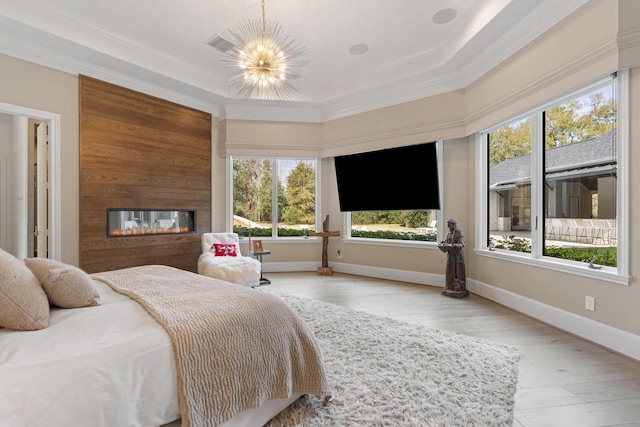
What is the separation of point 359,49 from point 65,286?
Answer: 4.16m

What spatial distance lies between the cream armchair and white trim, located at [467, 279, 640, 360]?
10.1 feet

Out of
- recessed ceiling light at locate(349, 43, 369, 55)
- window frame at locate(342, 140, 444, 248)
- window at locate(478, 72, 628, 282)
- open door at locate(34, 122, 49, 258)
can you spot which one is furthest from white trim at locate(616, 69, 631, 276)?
open door at locate(34, 122, 49, 258)

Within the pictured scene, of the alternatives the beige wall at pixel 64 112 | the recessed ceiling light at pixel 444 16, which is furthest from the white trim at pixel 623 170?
the beige wall at pixel 64 112

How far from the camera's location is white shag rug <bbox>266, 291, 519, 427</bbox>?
1707mm

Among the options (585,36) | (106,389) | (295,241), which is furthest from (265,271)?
(585,36)

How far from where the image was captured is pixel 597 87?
9.15ft

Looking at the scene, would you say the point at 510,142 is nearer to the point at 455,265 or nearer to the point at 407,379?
the point at 455,265

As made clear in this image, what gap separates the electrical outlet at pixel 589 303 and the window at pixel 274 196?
13.7ft

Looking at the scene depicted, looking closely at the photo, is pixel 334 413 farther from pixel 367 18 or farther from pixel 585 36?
pixel 367 18

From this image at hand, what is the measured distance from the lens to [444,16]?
11.7 feet

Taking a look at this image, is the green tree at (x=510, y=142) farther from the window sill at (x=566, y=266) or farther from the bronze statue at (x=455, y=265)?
the window sill at (x=566, y=266)

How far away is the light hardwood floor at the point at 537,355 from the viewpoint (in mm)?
1783

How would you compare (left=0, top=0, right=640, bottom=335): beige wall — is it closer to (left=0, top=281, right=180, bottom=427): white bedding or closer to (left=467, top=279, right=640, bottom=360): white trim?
(left=467, top=279, right=640, bottom=360): white trim

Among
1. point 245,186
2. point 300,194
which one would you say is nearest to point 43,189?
point 245,186
